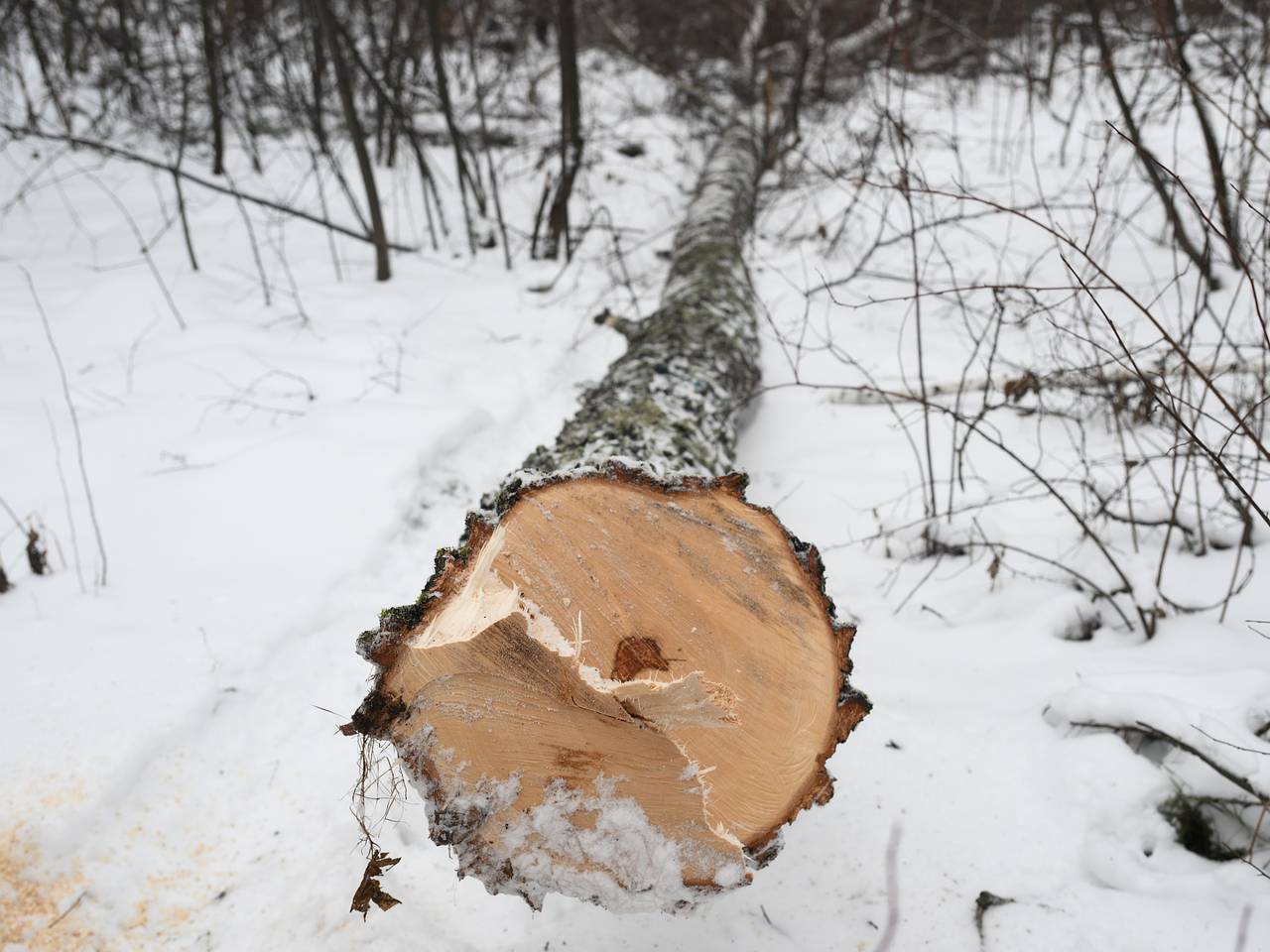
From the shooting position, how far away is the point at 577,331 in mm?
3473

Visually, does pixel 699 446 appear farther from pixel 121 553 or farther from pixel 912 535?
A: pixel 121 553

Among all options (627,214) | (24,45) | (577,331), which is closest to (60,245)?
(577,331)

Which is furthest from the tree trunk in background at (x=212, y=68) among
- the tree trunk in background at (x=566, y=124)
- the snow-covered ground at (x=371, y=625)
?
the tree trunk in background at (x=566, y=124)

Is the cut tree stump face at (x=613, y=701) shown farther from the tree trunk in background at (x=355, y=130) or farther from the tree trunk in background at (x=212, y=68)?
the tree trunk in background at (x=212, y=68)

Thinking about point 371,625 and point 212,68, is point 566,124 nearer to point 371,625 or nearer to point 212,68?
point 212,68

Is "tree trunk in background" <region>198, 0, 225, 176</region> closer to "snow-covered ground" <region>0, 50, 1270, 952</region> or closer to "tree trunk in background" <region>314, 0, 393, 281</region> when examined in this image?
"tree trunk in background" <region>314, 0, 393, 281</region>

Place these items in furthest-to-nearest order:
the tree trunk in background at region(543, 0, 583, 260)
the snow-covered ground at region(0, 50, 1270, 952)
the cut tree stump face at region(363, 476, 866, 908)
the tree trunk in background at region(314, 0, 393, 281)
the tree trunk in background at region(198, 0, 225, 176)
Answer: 1. the tree trunk in background at region(198, 0, 225, 176)
2. the tree trunk in background at region(543, 0, 583, 260)
3. the tree trunk in background at region(314, 0, 393, 281)
4. the snow-covered ground at region(0, 50, 1270, 952)
5. the cut tree stump face at region(363, 476, 866, 908)

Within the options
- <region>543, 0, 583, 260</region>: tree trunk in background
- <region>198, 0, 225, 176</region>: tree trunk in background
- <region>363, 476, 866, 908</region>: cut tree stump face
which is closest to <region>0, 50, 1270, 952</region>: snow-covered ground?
<region>363, 476, 866, 908</region>: cut tree stump face

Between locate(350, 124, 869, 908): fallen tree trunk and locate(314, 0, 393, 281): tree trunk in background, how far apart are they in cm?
304

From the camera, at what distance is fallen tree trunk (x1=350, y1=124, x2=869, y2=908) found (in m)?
1.03

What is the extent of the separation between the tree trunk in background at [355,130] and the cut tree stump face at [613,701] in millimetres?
3066

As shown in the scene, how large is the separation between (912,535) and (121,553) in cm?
212

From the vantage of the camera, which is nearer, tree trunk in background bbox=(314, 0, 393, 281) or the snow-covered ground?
the snow-covered ground

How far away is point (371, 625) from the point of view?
1.94 m
